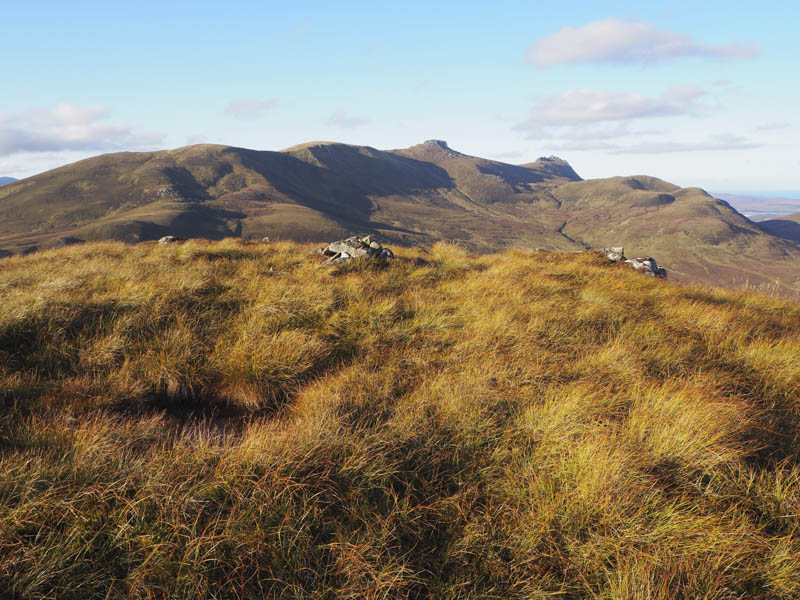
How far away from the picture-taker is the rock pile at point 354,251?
1091 centimetres

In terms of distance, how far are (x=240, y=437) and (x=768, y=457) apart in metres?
5.36

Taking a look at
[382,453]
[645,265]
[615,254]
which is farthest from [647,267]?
[382,453]

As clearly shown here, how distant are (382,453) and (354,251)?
862 centimetres

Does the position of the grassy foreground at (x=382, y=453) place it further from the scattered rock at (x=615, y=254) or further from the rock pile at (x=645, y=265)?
the scattered rock at (x=615, y=254)

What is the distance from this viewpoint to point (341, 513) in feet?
9.15

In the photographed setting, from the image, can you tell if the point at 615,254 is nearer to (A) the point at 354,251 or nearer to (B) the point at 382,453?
(A) the point at 354,251

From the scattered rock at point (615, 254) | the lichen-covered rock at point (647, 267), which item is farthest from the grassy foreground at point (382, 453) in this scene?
the scattered rock at point (615, 254)

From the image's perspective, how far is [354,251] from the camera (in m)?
11.2

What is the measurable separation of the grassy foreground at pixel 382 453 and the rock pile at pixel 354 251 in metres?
4.13

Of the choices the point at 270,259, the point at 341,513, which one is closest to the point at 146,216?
the point at 270,259

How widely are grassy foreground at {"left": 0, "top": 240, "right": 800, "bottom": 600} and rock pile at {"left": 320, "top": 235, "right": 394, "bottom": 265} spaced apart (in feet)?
13.6

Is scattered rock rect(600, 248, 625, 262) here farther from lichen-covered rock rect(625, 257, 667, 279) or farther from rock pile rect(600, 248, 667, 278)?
lichen-covered rock rect(625, 257, 667, 279)

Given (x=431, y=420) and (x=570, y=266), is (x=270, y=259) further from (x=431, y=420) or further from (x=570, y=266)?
(x=570, y=266)

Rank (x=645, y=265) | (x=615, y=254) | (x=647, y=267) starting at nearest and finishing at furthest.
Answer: (x=647, y=267) < (x=645, y=265) < (x=615, y=254)
